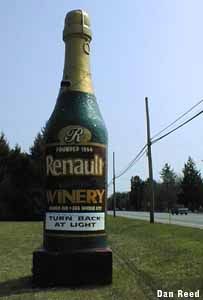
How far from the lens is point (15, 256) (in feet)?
54.0

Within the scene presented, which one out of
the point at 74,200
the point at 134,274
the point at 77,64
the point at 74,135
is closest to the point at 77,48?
the point at 77,64

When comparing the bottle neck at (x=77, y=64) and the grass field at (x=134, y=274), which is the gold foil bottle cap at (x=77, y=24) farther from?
the grass field at (x=134, y=274)

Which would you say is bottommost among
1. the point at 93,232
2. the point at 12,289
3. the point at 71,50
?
the point at 12,289

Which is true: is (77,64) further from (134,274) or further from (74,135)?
(134,274)

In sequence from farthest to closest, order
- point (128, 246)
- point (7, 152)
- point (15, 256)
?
point (7, 152) → point (128, 246) → point (15, 256)

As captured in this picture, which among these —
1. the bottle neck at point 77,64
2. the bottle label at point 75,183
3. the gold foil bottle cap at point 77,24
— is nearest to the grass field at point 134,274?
the bottle label at point 75,183

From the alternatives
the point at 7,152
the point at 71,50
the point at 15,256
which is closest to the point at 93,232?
the point at 71,50

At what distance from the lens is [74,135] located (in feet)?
36.2

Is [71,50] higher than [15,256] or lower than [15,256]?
higher

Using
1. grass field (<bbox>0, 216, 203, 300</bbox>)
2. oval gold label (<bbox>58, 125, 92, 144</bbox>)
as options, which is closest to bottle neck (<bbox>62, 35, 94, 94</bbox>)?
oval gold label (<bbox>58, 125, 92, 144</bbox>)

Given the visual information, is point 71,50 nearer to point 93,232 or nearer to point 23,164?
point 93,232

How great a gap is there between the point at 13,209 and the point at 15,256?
48304mm

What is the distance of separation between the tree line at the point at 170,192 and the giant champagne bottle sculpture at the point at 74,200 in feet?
373

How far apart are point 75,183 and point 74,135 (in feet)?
3.06
